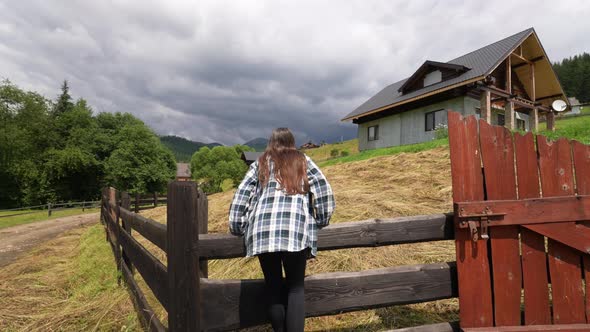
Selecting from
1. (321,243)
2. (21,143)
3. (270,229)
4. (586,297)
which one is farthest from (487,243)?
(21,143)

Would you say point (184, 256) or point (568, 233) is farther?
point (568, 233)

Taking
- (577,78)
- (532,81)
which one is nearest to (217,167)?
(532,81)

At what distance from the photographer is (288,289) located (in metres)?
1.93

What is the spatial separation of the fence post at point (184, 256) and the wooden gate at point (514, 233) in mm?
1826

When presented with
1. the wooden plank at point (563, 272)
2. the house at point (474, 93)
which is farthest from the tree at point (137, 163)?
the wooden plank at point (563, 272)

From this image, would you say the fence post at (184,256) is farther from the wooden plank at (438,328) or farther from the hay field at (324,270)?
the wooden plank at (438,328)

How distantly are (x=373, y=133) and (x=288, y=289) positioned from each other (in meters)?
22.7

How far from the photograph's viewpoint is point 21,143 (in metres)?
32.9

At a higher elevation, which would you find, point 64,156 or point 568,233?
point 64,156

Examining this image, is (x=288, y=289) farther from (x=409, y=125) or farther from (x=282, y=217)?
(x=409, y=125)

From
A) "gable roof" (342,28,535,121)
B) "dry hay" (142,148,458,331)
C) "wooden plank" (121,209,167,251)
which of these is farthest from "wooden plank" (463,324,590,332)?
"gable roof" (342,28,535,121)

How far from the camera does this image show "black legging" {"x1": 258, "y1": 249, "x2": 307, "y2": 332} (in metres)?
1.88

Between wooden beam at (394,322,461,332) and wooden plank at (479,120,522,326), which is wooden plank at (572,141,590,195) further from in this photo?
wooden beam at (394,322,461,332)

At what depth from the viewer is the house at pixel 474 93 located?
16.8 metres
